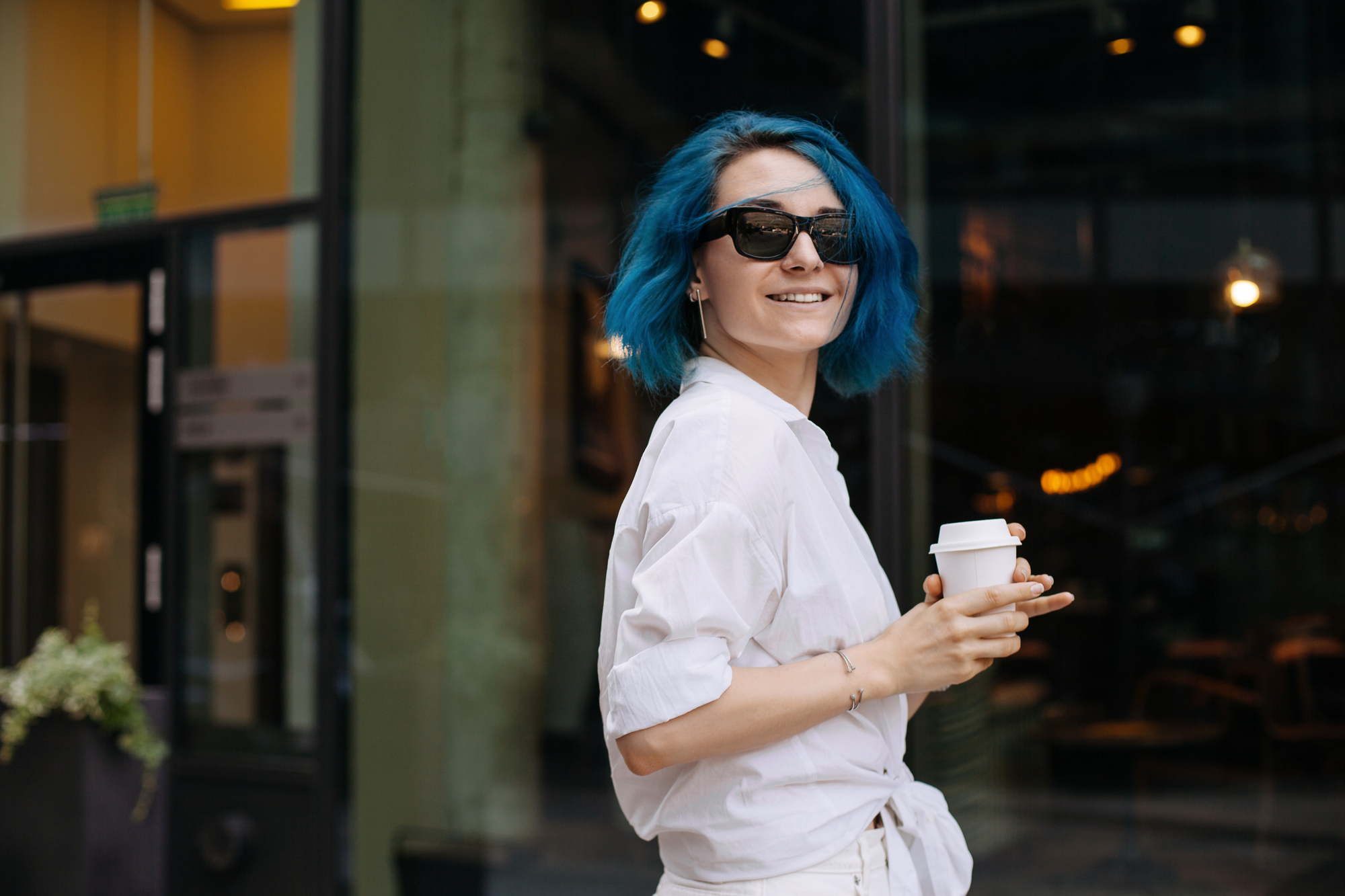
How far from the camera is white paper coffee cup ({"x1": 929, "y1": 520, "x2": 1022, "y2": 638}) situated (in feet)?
3.88

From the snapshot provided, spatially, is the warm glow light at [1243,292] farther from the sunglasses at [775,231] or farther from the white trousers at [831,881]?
the white trousers at [831,881]

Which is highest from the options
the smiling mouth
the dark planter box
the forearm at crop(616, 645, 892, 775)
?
the smiling mouth

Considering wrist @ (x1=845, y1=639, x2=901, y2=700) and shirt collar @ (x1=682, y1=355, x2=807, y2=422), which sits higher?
shirt collar @ (x1=682, y1=355, x2=807, y2=422)

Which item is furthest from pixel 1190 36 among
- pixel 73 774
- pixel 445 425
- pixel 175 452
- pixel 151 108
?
pixel 73 774

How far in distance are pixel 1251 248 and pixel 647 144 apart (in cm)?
223

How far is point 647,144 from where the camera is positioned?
3.99 m

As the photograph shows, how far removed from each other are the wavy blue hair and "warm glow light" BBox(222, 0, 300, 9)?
3.69 m

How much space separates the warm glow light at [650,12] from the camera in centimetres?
400

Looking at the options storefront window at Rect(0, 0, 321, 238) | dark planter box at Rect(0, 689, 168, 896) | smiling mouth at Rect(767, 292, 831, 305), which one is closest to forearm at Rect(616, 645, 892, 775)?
smiling mouth at Rect(767, 292, 831, 305)

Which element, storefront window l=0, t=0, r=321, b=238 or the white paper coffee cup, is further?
storefront window l=0, t=0, r=321, b=238

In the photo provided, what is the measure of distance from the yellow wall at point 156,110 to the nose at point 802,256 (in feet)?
12.0

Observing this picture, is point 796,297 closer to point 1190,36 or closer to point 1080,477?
point 1080,477

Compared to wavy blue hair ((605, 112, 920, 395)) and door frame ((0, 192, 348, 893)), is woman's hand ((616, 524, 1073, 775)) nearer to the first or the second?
wavy blue hair ((605, 112, 920, 395))

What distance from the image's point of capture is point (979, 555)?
1.19 meters
